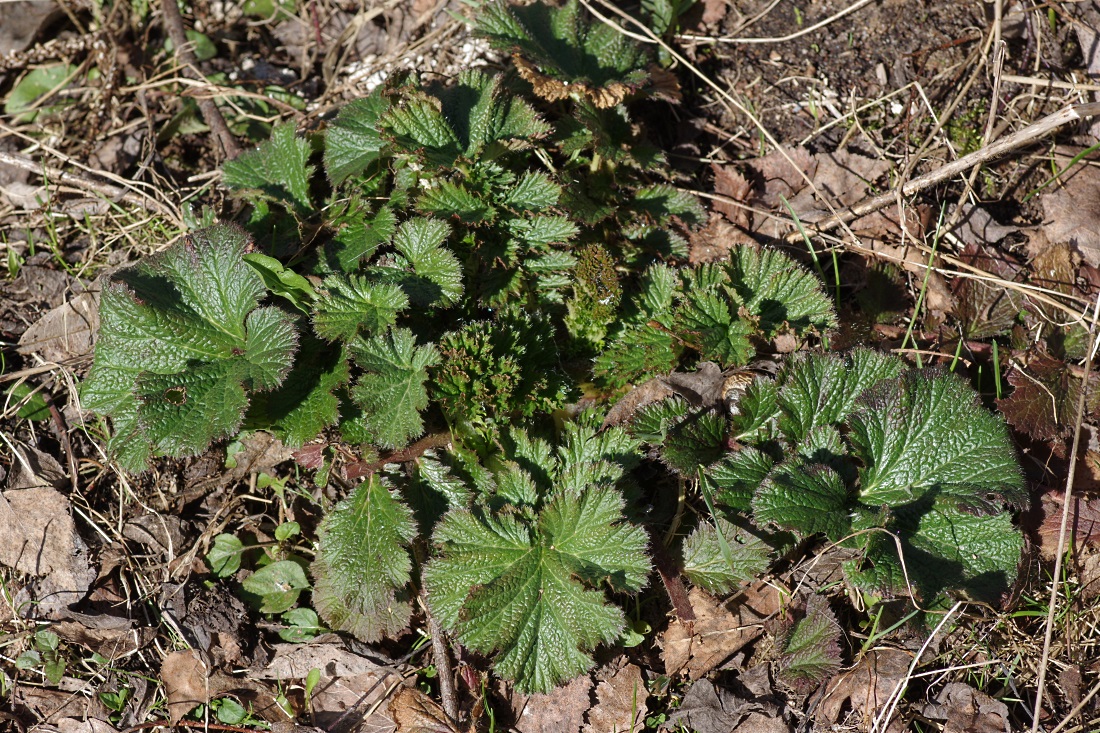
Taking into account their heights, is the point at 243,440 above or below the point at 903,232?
below

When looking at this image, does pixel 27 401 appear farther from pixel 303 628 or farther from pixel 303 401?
pixel 303 628

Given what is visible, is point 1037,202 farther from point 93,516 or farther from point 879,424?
point 93,516

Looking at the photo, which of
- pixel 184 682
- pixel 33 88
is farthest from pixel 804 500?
pixel 33 88

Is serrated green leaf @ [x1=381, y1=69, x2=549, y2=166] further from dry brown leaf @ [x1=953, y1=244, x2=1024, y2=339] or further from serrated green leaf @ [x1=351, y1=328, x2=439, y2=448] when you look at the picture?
dry brown leaf @ [x1=953, y1=244, x2=1024, y2=339]

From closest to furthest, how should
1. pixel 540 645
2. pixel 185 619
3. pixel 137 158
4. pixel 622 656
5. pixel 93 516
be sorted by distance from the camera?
pixel 540 645 → pixel 622 656 → pixel 185 619 → pixel 93 516 → pixel 137 158

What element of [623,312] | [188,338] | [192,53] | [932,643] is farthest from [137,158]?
[932,643]

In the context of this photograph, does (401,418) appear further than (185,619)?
No
